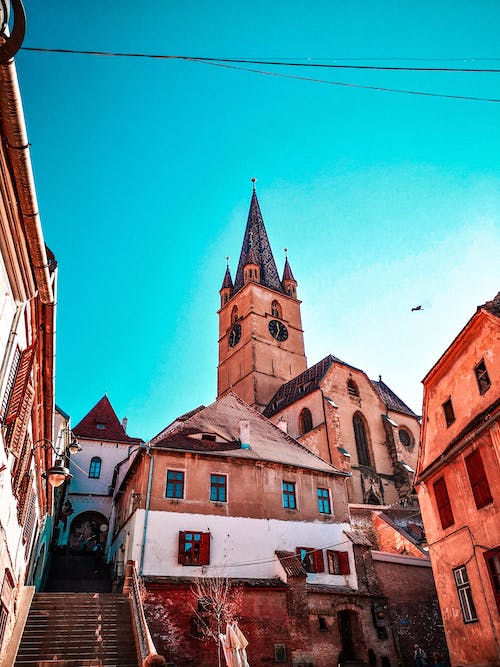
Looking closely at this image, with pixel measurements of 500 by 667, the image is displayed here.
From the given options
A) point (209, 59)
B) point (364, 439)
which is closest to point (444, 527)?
point (209, 59)

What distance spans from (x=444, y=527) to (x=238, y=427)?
40.3 ft

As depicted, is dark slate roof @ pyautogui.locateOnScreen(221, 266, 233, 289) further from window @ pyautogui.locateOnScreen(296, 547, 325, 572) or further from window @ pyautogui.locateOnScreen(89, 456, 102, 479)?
window @ pyautogui.locateOnScreen(296, 547, 325, 572)

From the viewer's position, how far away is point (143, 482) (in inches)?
806

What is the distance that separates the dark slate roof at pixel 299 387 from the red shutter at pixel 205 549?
68.2ft

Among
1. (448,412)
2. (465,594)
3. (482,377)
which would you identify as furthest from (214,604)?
(482,377)

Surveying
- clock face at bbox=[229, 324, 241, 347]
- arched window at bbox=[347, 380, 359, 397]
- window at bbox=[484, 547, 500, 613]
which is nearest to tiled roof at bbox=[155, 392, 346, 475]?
window at bbox=[484, 547, 500, 613]

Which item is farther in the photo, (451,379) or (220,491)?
(220,491)

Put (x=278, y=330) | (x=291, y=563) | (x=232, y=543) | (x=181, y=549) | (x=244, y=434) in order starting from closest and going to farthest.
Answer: (x=181, y=549)
(x=232, y=543)
(x=291, y=563)
(x=244, y=434)
(x=278, y=330)

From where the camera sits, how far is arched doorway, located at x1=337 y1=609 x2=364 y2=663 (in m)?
20.0

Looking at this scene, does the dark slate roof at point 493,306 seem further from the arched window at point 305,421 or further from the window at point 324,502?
the arched window at point 305,421

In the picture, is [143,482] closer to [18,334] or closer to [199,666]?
[199,666]

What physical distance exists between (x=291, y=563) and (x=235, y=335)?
36466 millimetres

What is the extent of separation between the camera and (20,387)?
8.16 metres

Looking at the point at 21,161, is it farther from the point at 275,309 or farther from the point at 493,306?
the point at 275,309
